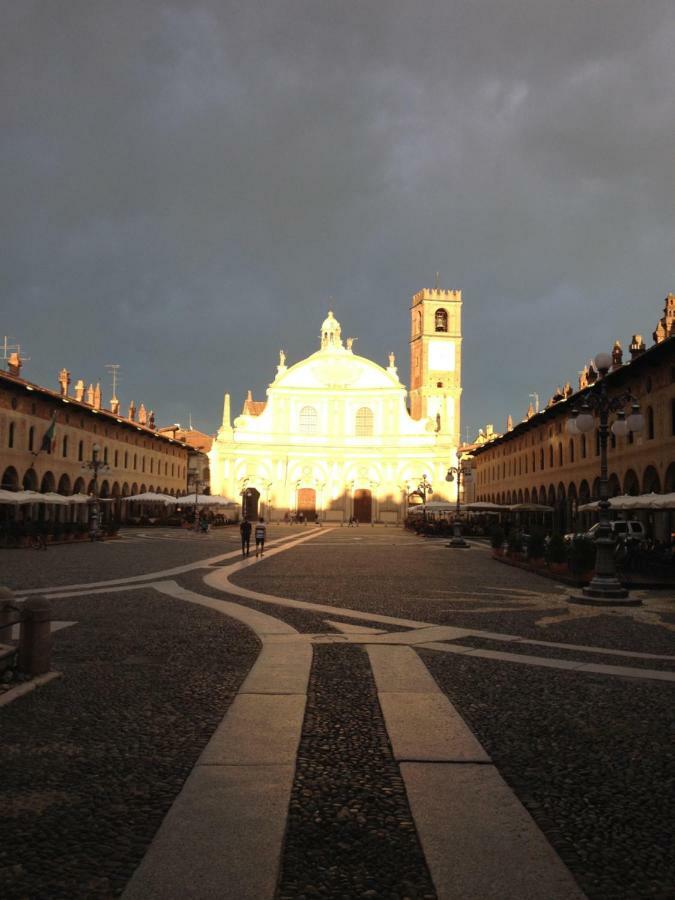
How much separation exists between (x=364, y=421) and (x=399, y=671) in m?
79.2

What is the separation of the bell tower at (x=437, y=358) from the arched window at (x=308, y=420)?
15733 mm

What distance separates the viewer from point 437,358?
10069 centimetres

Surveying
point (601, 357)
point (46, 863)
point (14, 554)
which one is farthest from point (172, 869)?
point (14, 554)

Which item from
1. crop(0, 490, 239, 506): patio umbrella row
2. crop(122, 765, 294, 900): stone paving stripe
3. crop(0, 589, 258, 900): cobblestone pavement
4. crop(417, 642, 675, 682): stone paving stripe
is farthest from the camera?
crop(0, 490, 239, 506): patio umbrella row

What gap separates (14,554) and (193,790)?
26797mm

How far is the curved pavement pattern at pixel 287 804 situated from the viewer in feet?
11.9

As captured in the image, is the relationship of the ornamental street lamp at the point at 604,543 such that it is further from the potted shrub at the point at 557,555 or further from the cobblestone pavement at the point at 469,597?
the potted shrub at the point at 557,555

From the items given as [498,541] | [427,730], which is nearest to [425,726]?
[427,730]

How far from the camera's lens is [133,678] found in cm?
794

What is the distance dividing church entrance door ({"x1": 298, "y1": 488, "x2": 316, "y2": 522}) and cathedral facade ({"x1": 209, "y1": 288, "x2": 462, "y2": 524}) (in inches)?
4.4

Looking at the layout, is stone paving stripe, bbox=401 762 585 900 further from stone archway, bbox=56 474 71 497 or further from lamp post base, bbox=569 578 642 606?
stone archway, bbox=56 474 71 497

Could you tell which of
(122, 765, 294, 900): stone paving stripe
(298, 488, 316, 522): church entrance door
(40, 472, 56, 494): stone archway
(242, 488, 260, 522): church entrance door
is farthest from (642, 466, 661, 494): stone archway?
(242, 488, 260, 522): church entrance door

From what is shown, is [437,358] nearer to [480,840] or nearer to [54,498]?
[54,498]

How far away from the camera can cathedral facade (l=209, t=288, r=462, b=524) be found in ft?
275
